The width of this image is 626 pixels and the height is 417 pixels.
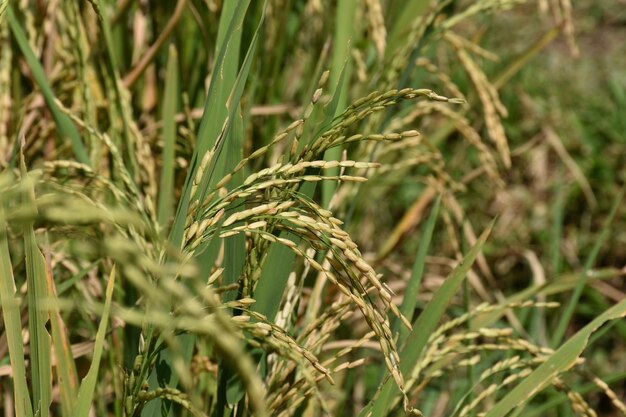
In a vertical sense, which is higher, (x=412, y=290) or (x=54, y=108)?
(x=54, y=108)

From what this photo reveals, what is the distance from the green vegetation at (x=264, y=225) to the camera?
75 centimetres

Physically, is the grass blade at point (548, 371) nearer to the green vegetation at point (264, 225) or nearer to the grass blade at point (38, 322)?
the green vegetation at point (264, 225)

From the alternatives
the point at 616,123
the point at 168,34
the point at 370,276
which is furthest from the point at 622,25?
the point at 370,276

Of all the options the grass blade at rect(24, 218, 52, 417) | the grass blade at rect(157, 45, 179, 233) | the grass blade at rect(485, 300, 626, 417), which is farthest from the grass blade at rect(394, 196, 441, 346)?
the grass blade at rect(24, 218, 52, 417)

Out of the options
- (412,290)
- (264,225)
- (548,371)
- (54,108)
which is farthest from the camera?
(54,108)

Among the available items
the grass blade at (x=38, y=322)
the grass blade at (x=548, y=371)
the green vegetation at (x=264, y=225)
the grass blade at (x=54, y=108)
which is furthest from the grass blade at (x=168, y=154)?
the grass blade at (x=548, y=371)

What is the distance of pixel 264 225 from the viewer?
737 millimetres

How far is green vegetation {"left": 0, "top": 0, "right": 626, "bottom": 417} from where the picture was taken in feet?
2.48

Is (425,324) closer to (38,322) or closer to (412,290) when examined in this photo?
(412,290)

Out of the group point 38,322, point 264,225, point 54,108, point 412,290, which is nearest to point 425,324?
point 412,290

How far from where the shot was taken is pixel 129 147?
3.89ft

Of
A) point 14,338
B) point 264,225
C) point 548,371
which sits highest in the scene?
point 264,225

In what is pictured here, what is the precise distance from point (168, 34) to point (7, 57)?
242mm

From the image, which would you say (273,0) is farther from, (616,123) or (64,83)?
(616,123)
